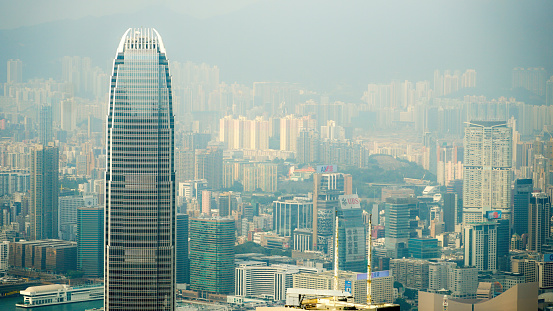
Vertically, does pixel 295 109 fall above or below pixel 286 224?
above

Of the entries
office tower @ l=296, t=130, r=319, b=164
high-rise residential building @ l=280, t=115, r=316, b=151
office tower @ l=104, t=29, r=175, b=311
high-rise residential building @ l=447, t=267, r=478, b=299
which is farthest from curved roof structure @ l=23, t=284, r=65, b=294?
high-rise residential building @ l=447, t=267, r=478, b=299

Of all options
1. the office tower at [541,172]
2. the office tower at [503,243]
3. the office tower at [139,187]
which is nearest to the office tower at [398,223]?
the office tower at [503,243]

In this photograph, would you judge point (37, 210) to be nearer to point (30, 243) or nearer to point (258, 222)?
point (30, 243)

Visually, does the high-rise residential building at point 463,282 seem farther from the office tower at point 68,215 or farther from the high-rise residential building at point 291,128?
the office tower at point 68,215

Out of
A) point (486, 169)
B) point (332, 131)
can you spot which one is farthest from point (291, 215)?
point (486, 169)

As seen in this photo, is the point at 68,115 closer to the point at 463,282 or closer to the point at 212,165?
the point at 212,165

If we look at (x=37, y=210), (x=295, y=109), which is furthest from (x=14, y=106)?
(x=295, y=109)

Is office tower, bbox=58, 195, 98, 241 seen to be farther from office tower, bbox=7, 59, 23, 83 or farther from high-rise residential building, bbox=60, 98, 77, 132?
office tower, bbox=7, 59, 23, 83
